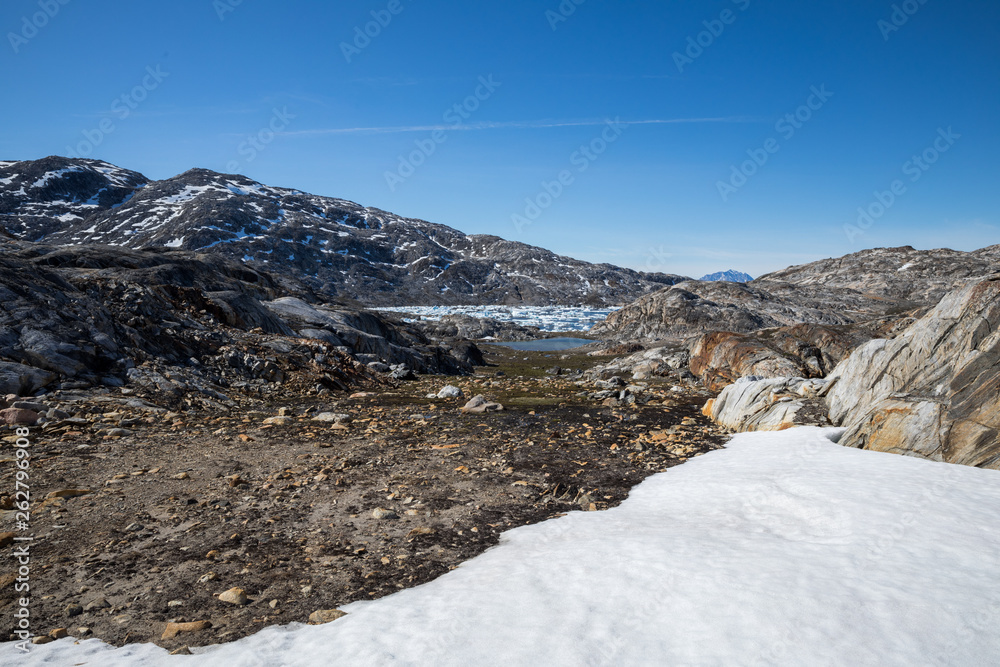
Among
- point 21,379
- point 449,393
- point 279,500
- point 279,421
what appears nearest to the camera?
point 279,500

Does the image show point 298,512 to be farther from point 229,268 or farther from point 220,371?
point 229,268

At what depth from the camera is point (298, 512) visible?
31.4ft

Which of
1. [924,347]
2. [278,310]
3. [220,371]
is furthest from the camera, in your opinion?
[278,310]

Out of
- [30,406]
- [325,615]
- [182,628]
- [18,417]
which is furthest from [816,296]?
[18,417]

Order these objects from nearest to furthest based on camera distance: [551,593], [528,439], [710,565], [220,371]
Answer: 1. [551,593]
2. [710,565]
3. [528,439]
4. [220,371]

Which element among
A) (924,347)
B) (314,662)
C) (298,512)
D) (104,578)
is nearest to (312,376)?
(298,512)

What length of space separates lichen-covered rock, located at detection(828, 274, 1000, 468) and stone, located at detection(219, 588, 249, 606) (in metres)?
14.8

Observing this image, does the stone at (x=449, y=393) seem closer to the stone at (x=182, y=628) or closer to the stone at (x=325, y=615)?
the stone at (x=325, y=615)

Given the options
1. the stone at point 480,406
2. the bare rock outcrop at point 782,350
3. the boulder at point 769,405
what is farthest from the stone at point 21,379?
the bare rock outcrop at point 782,350

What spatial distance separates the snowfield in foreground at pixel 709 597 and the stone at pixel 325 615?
17 cm

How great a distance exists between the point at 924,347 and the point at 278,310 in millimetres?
39124

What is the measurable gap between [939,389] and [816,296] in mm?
134621

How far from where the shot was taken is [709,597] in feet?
20.5

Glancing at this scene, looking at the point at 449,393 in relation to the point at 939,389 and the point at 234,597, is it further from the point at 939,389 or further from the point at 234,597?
the point at 939,389
